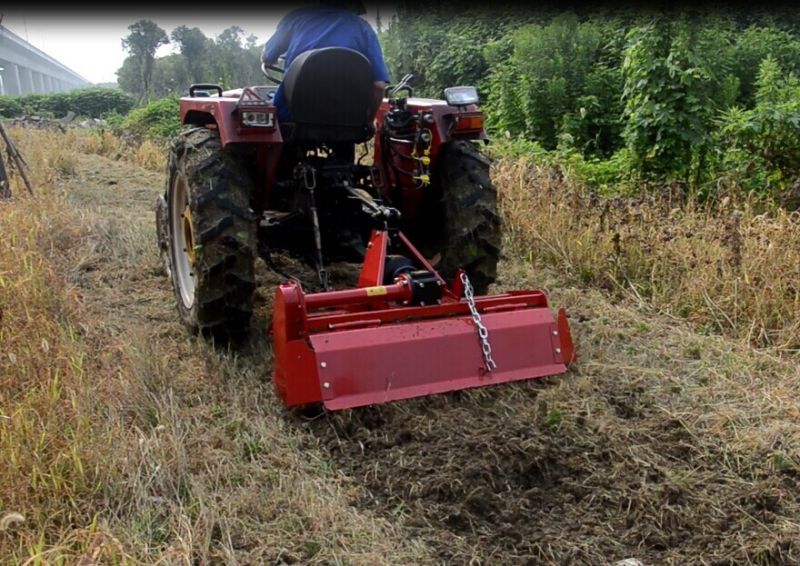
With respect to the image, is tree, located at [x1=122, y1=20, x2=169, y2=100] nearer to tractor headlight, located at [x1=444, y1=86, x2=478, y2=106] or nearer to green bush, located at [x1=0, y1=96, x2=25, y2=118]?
green bush, located at [x1=0, y1=96, x2=25, y2=118]

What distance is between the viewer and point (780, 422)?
9.69 feet

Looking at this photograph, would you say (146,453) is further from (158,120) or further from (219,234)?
(158,120)

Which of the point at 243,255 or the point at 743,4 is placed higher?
the point at 743,4

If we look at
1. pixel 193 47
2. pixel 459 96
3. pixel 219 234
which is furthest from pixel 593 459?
pixel 193 47

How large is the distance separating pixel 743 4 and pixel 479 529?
14640 millimetres

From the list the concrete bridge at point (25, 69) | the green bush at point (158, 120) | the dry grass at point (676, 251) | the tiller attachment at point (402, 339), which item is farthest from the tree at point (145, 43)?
the tiller attachment at point (402, 339)

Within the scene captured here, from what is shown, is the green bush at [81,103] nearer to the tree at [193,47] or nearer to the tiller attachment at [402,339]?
the tree at [193,47]

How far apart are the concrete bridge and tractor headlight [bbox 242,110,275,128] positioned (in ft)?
123

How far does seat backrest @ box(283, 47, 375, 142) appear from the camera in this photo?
3.42 m

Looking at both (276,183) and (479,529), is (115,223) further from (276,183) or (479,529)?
(479,529)

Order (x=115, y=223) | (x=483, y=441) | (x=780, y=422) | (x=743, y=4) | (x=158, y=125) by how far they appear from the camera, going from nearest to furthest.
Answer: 1. (x=483, y=441)
2. (x=780, y=422)
3. (x=115, y=223)
4. (x=743, y=4)
5. (x=158, y=125)

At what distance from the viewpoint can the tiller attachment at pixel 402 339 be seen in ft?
9.67

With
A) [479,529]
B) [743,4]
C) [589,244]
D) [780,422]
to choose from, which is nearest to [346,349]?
[479,529]

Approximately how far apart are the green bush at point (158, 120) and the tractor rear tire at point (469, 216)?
15659 mm
